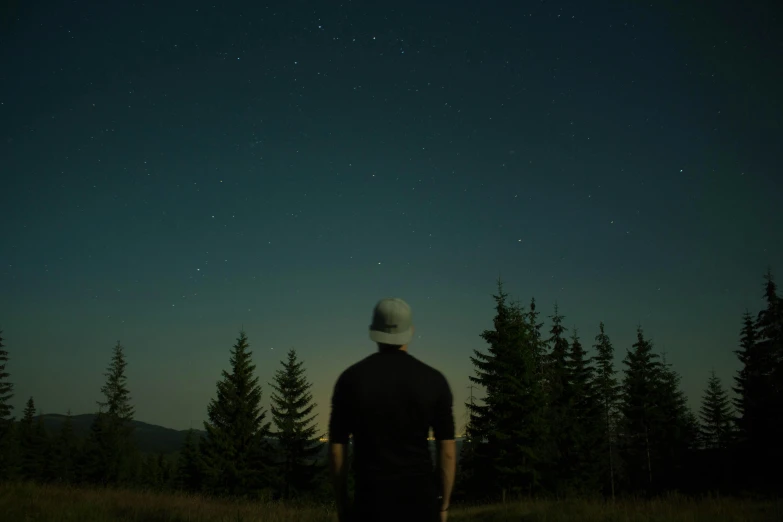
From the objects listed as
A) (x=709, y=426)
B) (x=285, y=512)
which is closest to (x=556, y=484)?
(x=285, y=512)

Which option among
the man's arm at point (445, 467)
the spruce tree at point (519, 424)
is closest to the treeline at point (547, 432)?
the spruce tree at point (519, 424)

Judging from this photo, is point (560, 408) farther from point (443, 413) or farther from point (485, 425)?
point (443, 413)

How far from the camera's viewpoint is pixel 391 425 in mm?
2869

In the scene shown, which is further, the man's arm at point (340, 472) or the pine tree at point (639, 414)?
the pine tree at point (639, 414)

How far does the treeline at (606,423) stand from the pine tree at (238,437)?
51.3 feet

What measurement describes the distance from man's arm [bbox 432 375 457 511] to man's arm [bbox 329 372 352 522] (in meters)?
0.55

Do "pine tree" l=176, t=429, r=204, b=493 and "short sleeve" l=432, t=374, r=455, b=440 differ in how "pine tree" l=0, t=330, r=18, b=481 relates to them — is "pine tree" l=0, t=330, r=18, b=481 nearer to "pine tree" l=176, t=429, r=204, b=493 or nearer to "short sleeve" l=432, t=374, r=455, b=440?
"pine tree" l=176, t=429, r=204, b=493

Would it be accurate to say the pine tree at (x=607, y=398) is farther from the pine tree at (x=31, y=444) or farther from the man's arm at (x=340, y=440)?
the pine tree at (x=31, y=444)

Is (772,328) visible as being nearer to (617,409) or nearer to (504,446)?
(617,409)

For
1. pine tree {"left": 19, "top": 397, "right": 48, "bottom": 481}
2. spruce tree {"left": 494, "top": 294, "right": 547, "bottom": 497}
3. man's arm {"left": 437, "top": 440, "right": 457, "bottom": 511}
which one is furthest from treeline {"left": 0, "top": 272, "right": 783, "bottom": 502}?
man's arm {"left": 437, "top": 440, "right": 457, "bottom": 511}

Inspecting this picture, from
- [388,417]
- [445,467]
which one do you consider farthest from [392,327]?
[445,467]

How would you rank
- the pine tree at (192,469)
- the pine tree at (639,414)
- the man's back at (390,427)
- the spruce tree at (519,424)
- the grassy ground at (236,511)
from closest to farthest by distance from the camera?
the man's back at (390,427) < the grassy ground at (236,511) < the spruce tree at (519,424) < the pine tree at (192,469) < the pine tree at (639,414)

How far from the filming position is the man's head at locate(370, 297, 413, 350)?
3018mm

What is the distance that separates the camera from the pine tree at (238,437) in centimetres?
3631
